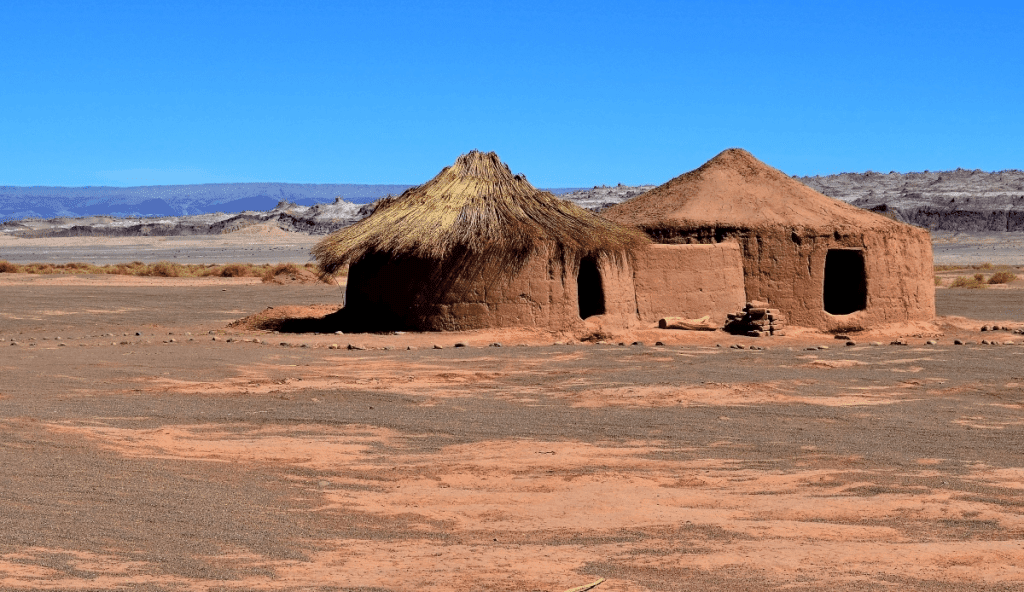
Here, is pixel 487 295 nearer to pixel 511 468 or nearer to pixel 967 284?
pixel 511 468

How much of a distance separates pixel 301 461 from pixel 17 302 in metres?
20.2

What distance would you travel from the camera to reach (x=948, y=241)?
6925 cm

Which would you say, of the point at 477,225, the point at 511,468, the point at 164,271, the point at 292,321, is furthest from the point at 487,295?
the point at 164,271

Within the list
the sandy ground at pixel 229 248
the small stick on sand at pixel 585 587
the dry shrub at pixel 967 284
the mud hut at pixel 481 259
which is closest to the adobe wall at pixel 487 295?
the mud hut at pixel 481 259

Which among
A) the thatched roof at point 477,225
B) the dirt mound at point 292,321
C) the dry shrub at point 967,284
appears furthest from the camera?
the dry shrub at point 967,284

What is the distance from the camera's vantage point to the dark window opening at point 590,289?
56.9 feet

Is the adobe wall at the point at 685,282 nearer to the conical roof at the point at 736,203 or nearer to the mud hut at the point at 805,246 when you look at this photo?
the mud hut at the point at 805,246

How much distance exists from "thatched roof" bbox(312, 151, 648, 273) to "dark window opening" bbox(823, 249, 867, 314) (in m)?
3.54

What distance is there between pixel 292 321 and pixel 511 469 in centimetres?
1243

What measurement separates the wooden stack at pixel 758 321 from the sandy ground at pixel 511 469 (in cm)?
166

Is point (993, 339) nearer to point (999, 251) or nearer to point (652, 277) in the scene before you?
point (652, 277)

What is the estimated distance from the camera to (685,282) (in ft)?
58.7

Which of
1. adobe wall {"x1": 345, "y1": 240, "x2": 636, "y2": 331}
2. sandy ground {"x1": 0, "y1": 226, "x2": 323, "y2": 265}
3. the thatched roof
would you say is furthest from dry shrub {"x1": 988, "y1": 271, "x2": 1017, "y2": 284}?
sandy ground {"x1": 0, "y1": 226, "x2": 323, "y2": 265}

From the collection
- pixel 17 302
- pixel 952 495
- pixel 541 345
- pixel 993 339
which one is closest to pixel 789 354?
pixel 541 345
